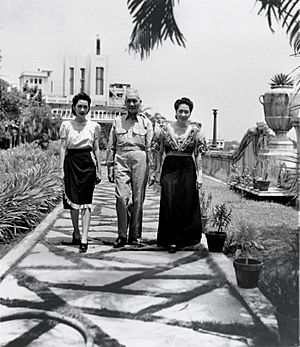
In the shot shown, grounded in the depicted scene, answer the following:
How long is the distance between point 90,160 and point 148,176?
74cm

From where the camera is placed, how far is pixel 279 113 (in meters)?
11.1

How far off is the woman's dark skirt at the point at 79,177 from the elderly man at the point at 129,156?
0.26 m

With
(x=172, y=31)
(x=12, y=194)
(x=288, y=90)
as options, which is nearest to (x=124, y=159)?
(x=12, y=194)

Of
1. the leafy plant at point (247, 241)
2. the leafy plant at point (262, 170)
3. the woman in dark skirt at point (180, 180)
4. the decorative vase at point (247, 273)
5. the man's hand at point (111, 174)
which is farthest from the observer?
the leafy plant at point (262, 170)

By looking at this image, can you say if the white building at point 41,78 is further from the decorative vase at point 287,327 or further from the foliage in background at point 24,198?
the foliage in background at point 24,198

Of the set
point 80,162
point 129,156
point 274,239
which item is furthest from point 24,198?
point 274,239

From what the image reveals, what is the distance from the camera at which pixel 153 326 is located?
143 inches

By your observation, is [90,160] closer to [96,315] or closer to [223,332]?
[96,315]

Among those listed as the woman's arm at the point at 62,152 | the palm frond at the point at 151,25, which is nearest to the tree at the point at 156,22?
the palm frond at the point at 151,25

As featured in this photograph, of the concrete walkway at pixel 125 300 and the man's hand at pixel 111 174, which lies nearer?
the concrete walkway at pixel 125 300

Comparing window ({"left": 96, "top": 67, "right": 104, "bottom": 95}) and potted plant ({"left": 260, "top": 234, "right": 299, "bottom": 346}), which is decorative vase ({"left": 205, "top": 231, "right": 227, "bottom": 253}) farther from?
window ({"left": 96, "top": 67, "right": 104, "bottom": 95})

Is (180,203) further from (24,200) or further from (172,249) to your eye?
(24,200)

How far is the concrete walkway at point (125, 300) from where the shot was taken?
3.45 metres

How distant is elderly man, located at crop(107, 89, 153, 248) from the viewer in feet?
19.6
